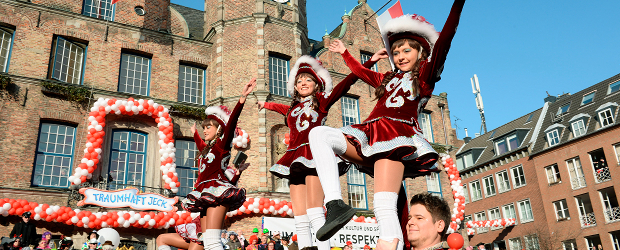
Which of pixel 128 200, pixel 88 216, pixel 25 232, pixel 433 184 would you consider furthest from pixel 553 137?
pixel 25 232

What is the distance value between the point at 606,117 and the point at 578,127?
6.78 ft

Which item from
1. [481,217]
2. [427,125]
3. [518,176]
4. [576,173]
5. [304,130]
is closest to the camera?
[304,130]

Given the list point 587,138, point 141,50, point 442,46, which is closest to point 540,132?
point 587,138

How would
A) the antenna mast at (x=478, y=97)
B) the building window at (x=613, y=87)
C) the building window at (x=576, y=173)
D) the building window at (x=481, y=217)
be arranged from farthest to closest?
the antenna mast at (x=478, y=97)
the building window at (x=481, y=217)
the building window at (x=613, y=87)
the building window at (x=576, y=173)

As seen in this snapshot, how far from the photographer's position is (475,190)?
40.0 m

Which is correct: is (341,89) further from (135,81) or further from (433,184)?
(433,184)

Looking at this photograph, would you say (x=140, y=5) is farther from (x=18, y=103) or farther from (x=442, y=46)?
(x=442, y=46)

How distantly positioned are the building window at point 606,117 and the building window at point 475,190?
39.9 feet

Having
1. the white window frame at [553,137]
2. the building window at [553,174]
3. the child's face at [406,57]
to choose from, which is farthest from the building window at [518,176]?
the child's face at [406,57]

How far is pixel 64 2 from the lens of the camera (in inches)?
673

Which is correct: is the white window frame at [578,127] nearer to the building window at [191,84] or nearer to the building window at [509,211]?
the building window at [509,211]

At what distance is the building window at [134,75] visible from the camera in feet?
56.5

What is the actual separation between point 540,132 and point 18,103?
34.8 metres

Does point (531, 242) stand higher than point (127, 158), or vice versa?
point (127, 158)
